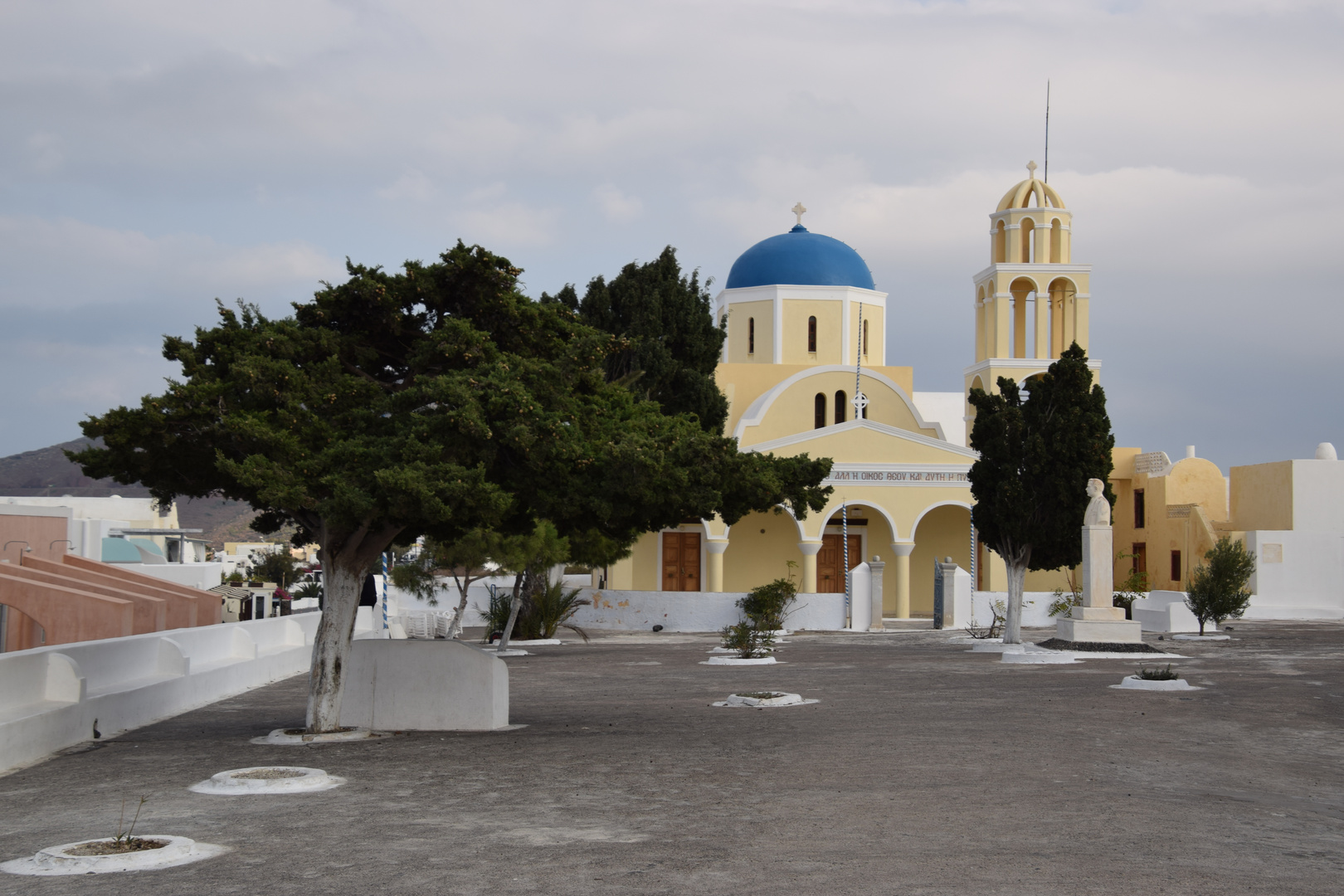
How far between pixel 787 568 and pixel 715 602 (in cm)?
430

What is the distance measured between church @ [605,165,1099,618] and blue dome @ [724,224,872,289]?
0.05 meters

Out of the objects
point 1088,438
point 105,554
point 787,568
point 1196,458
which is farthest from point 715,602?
point 1196,458

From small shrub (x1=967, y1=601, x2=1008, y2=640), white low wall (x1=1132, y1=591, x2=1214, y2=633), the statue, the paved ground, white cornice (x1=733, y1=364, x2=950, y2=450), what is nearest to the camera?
the paved ground

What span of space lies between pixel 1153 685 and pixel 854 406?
20008 millimetres

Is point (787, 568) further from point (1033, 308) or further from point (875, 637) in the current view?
point (1033, 308)

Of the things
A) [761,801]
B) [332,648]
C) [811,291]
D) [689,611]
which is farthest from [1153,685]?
[811,291]

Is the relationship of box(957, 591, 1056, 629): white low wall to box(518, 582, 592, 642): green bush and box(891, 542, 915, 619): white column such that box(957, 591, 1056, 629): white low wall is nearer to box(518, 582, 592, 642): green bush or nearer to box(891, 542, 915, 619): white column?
box(891, 542, 915, 619): white column

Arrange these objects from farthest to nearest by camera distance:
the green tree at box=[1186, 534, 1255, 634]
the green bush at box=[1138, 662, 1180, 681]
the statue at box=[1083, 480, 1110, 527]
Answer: the green tree at box=[1186, 534, 1255, 634], the statue at box=[1083, 480, 1110, 527], the green bush at box=[1138, 662, 1180, 681]

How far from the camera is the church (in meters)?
31.6

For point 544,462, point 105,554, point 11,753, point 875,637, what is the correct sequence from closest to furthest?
point 11,753 → point 544,462 → point 875,637 → point 105,554

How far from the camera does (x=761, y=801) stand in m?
7.80

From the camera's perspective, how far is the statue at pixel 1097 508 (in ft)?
70.1

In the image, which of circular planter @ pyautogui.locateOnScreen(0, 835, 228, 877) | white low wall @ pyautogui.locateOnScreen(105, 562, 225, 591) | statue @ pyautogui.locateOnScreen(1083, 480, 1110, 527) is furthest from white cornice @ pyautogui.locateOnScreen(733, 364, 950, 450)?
circular planter @ pyautogui.locateOnScreen(0, 835, 228, 877)

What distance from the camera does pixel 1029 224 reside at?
3531 cm
